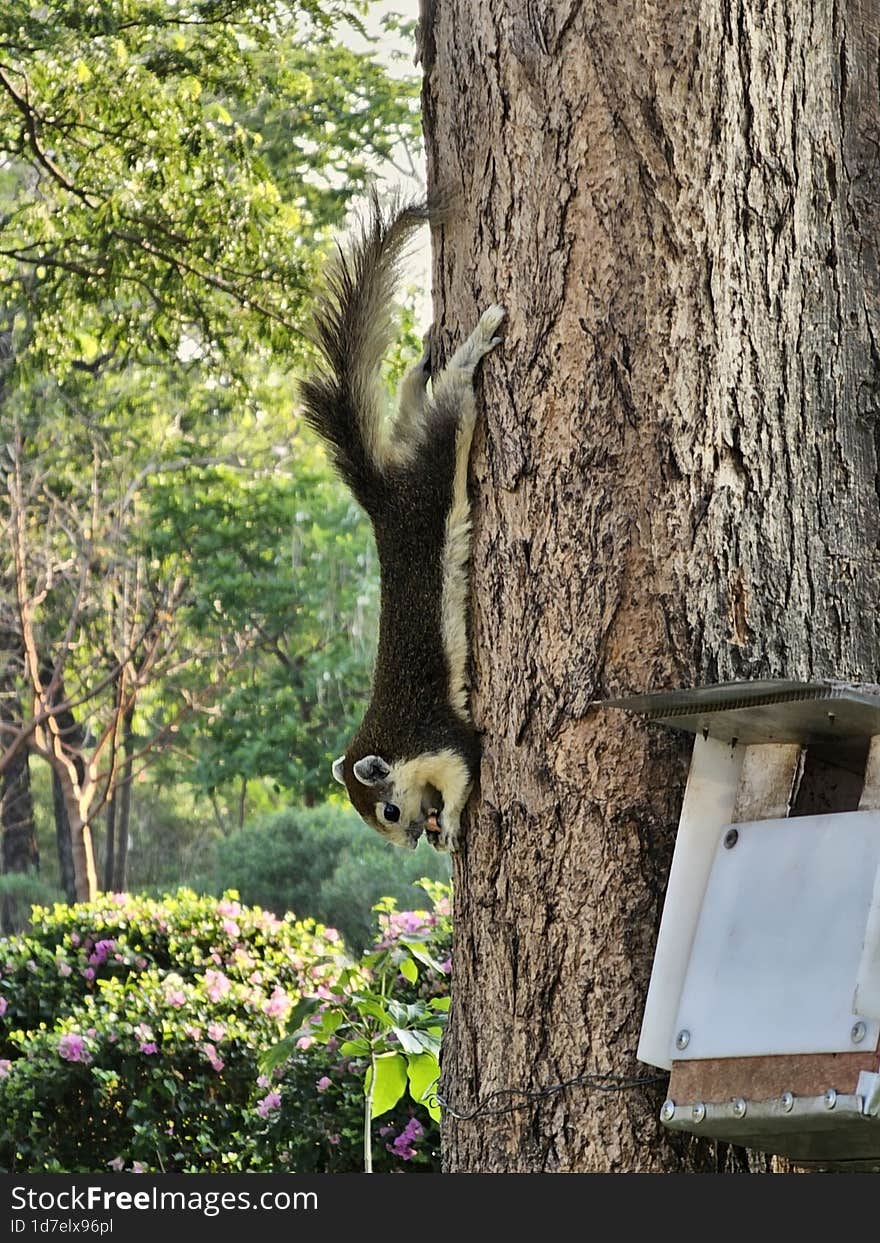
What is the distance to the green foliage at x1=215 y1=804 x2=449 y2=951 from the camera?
10664 mm

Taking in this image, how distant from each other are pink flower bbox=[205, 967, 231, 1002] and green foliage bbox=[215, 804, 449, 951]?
4.86 meters

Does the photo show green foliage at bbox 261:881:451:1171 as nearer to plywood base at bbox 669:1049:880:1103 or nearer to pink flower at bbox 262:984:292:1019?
pink flower at bbox 262:984:292:1019

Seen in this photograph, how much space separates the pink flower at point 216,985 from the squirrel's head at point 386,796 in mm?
2701

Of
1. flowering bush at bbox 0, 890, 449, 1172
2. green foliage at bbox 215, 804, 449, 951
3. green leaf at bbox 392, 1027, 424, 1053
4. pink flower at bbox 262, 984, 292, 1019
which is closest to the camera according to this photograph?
green leaf at bbox 392, 1027, 424, 1053

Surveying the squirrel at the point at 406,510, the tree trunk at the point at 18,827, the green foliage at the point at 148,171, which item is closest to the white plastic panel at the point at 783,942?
the squirrel at the point at 406,510

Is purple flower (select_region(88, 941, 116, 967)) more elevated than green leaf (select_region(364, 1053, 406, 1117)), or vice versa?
green leaf (select_region(364, 1053, 406, 1117))

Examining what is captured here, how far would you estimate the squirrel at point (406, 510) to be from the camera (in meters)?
2.24

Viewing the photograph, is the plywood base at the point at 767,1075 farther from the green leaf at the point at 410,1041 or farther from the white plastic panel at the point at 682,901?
the green leaf at the point at 410,1041

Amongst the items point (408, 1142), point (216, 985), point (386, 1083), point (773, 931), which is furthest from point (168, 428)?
point (773, 931)

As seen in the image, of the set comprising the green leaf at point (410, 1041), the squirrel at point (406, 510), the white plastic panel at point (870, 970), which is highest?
the squirrel at point (406, 510)

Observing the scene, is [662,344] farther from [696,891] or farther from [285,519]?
[285,519]

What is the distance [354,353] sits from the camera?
8.43 feet

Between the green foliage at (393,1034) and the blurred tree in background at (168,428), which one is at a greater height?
the blurred tree in background at (168,428)

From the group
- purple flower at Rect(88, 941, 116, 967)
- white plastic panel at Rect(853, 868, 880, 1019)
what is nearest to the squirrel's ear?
white plastic panel at Rect(853, 868, 880, 1019)
